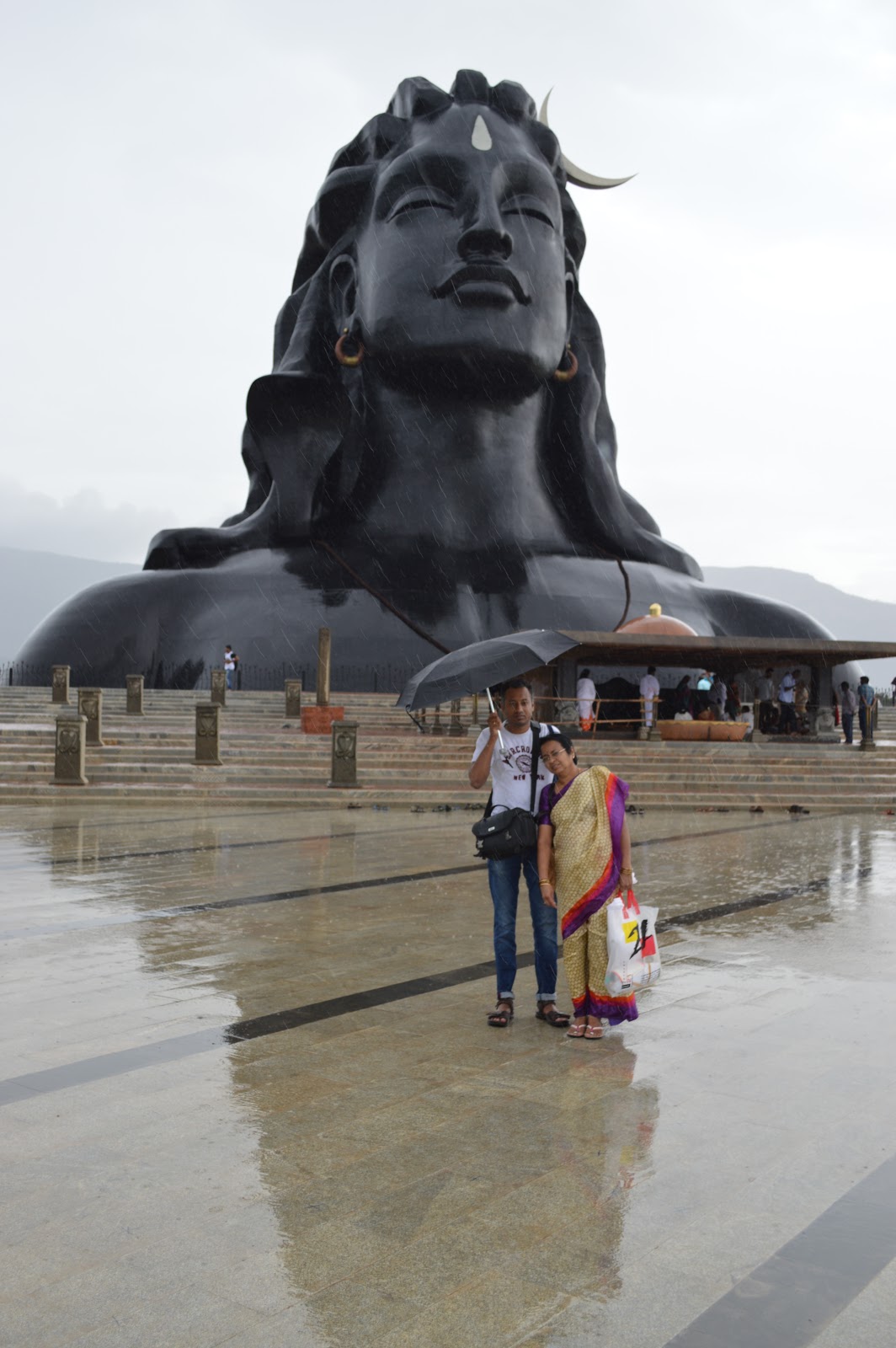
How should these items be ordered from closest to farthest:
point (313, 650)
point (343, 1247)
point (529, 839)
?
point (343, 1247), point (529, 839), point (313, 650)

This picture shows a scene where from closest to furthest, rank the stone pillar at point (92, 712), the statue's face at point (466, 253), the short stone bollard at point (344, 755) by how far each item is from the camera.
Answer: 1. the short stone bollard at point (344, 755)
2. the stone pillar at point (92, 712)
3. the statue's face at point (466, 253)

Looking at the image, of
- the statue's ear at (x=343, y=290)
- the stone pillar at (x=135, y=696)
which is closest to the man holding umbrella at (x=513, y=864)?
the stone pillar at (x=135, y=696)

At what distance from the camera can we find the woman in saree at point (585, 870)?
466cm

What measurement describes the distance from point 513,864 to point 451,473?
25.5 m

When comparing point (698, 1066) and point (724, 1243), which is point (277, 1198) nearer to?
point (724, 1243)

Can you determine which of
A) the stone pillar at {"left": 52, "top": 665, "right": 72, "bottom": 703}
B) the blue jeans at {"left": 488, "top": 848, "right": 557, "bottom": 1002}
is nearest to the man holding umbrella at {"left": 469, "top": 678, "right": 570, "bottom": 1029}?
the blue jeans at {"left": 488, "top": 848, "right": 557, "bottom": 1002}

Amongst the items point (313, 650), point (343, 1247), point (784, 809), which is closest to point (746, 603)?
point (313, 650)

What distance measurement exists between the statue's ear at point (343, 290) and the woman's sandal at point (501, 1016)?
89.3ft

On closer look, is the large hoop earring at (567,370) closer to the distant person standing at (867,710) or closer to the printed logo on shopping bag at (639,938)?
the distant person standing at (867,710)

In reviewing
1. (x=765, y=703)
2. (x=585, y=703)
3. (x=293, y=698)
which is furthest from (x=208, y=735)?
(x=765, y=703)

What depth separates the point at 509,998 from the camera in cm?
490

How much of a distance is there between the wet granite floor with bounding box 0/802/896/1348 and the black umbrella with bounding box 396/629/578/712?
1243 millimetres

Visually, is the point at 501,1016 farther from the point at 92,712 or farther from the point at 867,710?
the point at 867,710

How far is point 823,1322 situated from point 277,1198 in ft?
4.21
